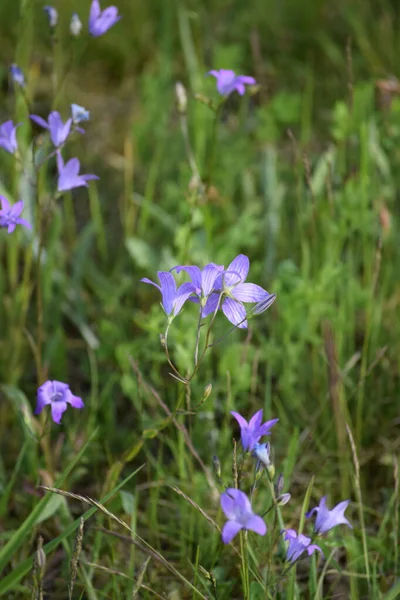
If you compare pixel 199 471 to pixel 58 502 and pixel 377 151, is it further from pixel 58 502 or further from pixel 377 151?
pixel 377 151

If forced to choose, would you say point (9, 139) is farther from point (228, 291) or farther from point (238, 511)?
point (238, 511)

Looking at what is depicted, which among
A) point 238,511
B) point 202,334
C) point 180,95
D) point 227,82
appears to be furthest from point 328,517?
point 180,95

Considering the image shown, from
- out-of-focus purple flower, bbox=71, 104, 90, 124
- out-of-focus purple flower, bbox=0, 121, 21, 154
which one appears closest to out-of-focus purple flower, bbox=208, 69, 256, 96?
out-of-focus purple flower, bbox=71, 104, 90, 124

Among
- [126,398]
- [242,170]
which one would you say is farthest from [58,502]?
[242,170]

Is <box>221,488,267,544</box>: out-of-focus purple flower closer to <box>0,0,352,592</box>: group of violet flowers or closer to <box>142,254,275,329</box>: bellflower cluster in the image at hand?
<box>0,0,352,592</box>: group of violet flowers

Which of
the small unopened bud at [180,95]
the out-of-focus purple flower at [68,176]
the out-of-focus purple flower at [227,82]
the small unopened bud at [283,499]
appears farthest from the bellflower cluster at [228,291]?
the small unopened bud at [180,95]

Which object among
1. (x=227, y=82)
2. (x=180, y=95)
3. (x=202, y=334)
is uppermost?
(x=180, y=95)

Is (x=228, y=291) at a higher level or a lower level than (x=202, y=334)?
lower
